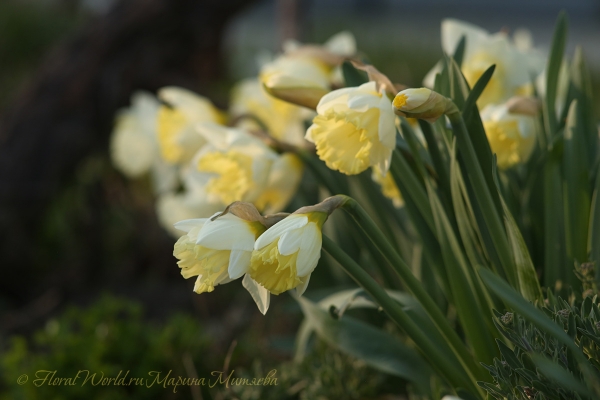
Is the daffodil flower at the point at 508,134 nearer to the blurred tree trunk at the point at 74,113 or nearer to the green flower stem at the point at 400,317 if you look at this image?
the green flower stem at the point at 400,317

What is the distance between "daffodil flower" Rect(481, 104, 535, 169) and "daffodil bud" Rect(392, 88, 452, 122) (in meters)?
0.31

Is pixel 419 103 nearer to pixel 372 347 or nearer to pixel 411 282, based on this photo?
pixel 411 282

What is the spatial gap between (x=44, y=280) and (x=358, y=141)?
7.60ft

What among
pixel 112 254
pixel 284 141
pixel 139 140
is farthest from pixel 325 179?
pixel 112 254

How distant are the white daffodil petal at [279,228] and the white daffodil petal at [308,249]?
12 mm

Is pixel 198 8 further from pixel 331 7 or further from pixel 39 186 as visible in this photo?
pixel 331 7

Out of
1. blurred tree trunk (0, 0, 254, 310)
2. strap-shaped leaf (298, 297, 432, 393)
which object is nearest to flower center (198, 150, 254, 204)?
strap-shaped leaf (298, 297, 432, 393)

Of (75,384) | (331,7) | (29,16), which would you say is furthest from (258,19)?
(75,384)

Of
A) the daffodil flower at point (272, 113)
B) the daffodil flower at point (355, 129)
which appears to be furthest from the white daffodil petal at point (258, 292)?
the daffodil flower at point (272, 113)

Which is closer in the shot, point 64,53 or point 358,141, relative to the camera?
point 358,141

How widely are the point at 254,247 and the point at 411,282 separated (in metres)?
0.31

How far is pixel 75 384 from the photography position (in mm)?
1450

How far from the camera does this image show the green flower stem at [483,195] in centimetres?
92

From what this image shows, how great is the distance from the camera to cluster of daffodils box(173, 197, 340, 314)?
0.80m
